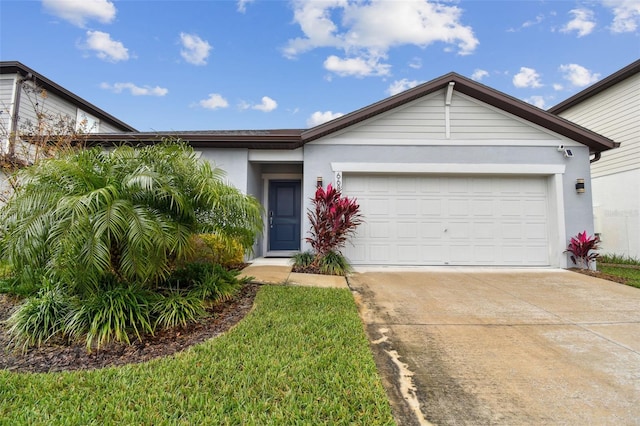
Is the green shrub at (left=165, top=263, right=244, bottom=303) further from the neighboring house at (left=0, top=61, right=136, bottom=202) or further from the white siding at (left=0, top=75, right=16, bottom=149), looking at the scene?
the white siding at (left=0, top=75, right=16, bottom=149)

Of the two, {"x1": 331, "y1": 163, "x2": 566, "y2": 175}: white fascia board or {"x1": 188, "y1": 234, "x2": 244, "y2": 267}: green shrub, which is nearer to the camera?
{"x1": 188, "y1": 234, "x2": 244, "y2": 267}: green shrub

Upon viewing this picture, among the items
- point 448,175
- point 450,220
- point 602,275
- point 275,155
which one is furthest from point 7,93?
point 602,275

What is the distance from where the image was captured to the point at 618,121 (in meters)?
9.21

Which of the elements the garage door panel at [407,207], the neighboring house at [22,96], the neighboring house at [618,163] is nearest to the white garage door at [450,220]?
the garage door panel at [407,207]

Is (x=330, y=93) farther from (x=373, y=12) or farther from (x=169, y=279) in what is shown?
(x=169, y=279)

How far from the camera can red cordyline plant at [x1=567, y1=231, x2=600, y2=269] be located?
6742 millimetres

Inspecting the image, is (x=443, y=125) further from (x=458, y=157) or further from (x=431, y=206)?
(x=431, y=206)

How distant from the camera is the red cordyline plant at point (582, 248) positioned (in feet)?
22.1

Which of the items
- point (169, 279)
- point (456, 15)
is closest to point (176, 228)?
point (169, 279)

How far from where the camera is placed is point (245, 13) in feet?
32.3

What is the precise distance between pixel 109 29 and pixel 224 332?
10704 millimetres

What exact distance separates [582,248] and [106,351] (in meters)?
9.25

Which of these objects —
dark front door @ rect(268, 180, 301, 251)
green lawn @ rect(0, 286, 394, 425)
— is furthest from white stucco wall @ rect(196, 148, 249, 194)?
green lawn @ rect(0, 286, 394, 425)

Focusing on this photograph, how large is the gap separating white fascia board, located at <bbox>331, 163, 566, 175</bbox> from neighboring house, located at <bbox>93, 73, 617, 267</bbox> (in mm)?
25
